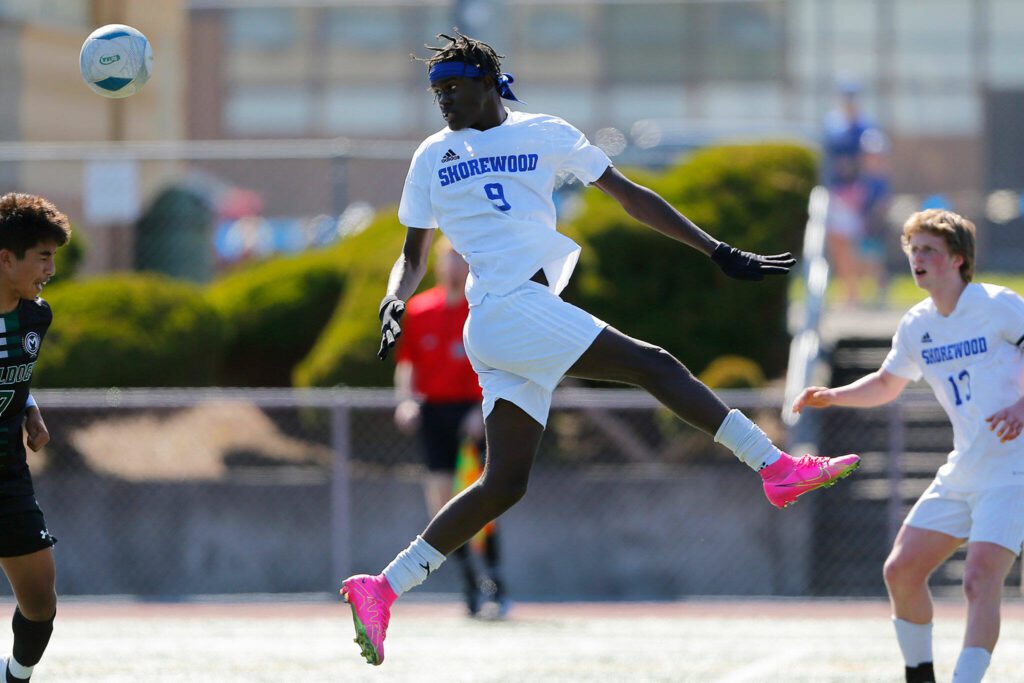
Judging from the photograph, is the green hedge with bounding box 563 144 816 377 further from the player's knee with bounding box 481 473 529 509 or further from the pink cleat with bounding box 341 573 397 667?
the pink cleat with bounding box 341 573 397 667

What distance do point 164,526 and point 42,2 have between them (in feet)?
23.3

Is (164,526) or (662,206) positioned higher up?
(662,206)

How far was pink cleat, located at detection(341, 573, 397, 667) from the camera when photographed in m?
5.98

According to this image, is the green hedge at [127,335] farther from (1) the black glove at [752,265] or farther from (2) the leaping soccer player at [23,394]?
(1) the black glove at [752,265]

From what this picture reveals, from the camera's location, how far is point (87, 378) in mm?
12820

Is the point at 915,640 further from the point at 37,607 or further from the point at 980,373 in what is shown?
the point at 37,607

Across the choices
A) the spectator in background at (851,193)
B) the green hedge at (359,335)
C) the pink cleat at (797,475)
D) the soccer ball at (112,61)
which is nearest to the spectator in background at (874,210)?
the spectator in background at (851,193)

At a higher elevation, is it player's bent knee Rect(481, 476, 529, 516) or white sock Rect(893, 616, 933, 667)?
player's bent knee Rect(481, 476, 529, 516)

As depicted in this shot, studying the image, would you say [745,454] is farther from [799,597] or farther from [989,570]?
[799,597]

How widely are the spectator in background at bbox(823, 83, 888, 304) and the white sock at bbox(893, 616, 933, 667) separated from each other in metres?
8.41

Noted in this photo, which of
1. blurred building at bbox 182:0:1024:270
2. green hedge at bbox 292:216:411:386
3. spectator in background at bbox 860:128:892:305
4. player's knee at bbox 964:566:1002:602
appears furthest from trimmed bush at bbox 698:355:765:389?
blurred building at bbox 182:0:1024:270

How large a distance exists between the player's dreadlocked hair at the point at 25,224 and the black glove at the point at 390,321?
4.00 feet

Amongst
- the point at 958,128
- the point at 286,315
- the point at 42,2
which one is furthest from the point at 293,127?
the point at 286,315

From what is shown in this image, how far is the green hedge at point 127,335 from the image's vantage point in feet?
41.9
